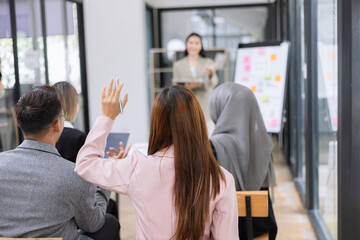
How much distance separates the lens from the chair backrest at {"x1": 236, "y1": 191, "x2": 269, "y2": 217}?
1.87 meters

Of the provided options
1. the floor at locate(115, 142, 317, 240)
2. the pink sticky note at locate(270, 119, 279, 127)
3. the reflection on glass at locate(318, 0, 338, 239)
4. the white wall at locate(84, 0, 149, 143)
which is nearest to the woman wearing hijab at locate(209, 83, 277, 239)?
the reflection on glass at locate(318, 0, 338, 239)

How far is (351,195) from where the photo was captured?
245 centimetres

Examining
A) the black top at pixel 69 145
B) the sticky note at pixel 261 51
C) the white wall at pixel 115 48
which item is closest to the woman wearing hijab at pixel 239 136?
the black top at pixel 69 145

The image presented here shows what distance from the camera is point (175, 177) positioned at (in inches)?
62.4

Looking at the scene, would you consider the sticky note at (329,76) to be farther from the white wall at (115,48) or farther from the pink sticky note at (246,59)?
the white wall at (115,48)

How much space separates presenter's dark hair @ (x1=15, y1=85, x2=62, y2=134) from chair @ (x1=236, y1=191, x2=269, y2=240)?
Answer: 785 mm

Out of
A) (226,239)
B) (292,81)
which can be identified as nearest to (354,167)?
(226,239)

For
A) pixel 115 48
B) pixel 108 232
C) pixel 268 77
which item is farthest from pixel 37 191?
pixel 115 48

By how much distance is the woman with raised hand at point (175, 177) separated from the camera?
1573mm

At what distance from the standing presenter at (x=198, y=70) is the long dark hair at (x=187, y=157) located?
3945 mm

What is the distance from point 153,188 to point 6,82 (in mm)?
3034

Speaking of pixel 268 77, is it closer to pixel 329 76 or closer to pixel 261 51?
pixel 261 51

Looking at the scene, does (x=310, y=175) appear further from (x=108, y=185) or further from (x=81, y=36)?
(x=81, y=36)

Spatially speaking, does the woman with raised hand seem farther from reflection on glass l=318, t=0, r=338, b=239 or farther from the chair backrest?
reflection on glass l=318, t=0, r=338, b=239
